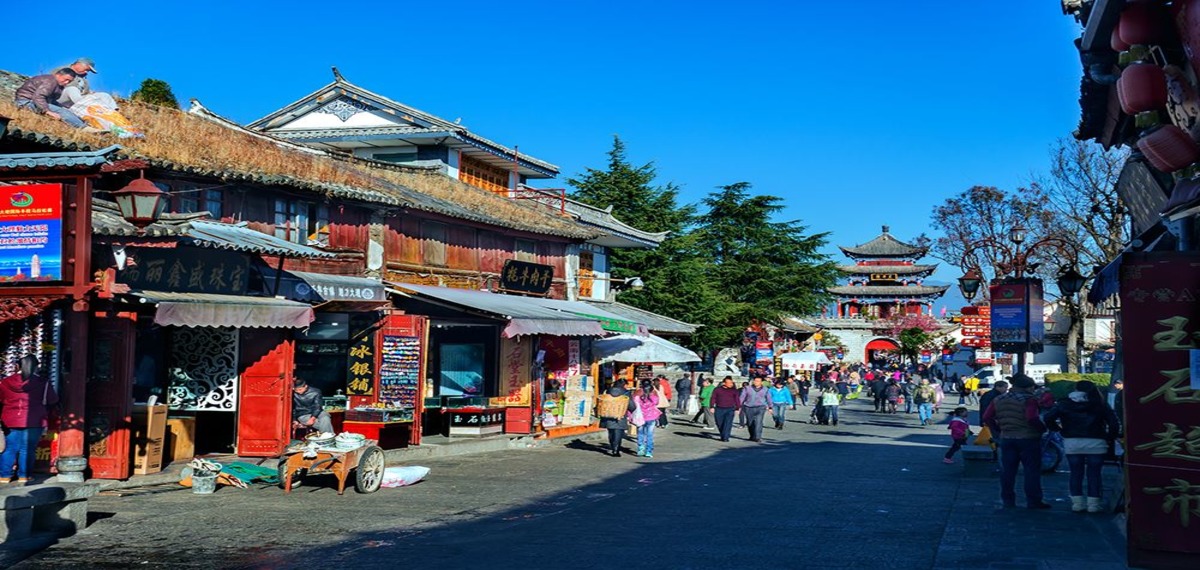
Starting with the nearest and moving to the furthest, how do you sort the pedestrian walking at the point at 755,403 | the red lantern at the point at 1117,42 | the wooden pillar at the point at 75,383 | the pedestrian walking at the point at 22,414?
the red lantern at the point at 1117,42 → the wooden pillar at the point at 75,383 → the pedestrian walking at the point at 22,414 → the pedestrian walking at the point at 755,403

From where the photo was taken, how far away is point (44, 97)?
16.7m

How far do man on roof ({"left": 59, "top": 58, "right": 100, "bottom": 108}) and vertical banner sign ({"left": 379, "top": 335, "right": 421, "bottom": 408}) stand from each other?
6.80 metres

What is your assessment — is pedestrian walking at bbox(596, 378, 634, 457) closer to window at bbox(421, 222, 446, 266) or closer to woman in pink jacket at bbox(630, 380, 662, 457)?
woman in pink jacket at bbox(630, 380, 662, 457)

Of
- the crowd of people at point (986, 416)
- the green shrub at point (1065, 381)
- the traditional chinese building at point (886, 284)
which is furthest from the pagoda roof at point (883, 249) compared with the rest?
the green shrub at point (1065, 381)

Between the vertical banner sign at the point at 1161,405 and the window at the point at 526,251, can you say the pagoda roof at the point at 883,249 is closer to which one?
the window at the point at 526,251

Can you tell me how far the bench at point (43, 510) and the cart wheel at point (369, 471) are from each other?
11.9 ft

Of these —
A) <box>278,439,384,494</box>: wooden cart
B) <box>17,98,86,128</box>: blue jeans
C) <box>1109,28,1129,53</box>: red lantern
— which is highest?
<box>17,98,86,128</box>: blue jeans

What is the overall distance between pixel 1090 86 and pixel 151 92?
24.9m

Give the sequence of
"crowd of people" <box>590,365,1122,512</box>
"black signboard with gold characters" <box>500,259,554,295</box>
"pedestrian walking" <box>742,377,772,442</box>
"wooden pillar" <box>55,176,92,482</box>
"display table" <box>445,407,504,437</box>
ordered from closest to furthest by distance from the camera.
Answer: "crowd of people" <box>590,365,1122,512</box>, "wooden pillar" <box>55,176,92,482</box>, "display table" <box>445,407,504,437</box>, "pedestrian walking" <box>742,377,772,442</box>, "black signboard with gold characters" <box>500,259,554,295</box>

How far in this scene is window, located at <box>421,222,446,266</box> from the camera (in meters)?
23.3

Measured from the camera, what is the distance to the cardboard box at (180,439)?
16.1 metres

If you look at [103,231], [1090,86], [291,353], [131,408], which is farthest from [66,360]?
[1090,86]

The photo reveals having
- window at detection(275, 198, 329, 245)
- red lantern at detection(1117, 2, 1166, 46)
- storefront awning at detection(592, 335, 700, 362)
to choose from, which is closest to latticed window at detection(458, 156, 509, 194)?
storefront awning at detection(592, 335, 700, 362)

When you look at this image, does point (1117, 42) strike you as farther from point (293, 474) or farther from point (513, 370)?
point (513, 370)
